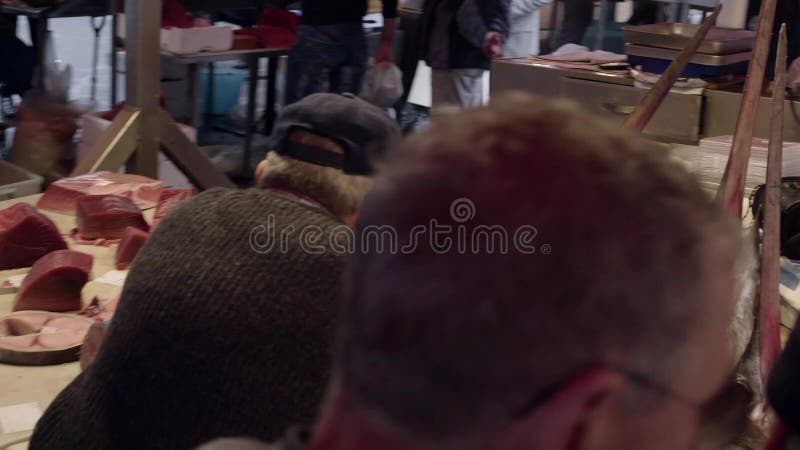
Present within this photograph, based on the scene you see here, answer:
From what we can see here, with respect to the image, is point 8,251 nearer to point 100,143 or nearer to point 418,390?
point 100,143

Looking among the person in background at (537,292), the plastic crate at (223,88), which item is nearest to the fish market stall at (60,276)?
the person in background at (537,292)

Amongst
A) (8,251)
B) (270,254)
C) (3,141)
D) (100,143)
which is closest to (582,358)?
(270,254)

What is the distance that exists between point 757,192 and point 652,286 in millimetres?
1525

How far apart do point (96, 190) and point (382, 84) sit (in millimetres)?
2761

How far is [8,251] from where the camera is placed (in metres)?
2.37

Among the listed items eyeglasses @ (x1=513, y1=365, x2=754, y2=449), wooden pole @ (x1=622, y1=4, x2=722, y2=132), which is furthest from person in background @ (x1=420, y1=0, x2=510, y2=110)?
eyeglasses @ (x1=513, y1=365, x2=754, y2=449)

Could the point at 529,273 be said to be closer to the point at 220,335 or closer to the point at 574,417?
the point at 574,417

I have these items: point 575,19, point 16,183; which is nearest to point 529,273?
point 16,183

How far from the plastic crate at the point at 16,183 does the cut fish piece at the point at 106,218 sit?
2.14 ft

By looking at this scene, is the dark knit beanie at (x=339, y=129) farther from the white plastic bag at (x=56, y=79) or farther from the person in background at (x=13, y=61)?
the person in background at (x=13, y=61)

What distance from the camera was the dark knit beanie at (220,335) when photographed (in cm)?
132

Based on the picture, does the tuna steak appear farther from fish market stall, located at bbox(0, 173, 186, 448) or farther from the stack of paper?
the stack of paper

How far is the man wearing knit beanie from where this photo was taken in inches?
52.0

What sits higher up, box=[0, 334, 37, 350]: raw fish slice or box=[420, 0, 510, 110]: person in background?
box=[420, 0, 510, 110]: person in background
